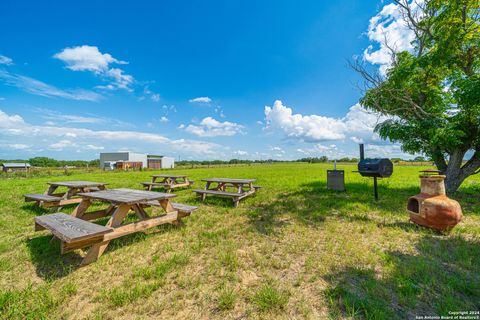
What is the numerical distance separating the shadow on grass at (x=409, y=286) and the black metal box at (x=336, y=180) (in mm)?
5200

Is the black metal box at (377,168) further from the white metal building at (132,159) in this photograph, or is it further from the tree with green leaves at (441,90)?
the white metal building at (132,159)

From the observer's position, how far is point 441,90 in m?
7.19

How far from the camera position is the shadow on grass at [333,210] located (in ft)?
15.3

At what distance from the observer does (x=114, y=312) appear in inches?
79.2

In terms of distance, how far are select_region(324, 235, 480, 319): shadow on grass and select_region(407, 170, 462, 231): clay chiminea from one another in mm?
624

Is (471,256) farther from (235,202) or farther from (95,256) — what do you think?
(95,256)

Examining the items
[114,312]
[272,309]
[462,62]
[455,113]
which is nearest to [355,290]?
[272,309]

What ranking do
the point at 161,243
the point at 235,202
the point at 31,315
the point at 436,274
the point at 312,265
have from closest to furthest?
the point at 31,315
the point at 436,274
the point at 312,265
the point at 161,243
the point at 235,202

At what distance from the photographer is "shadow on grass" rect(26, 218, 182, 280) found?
275 centimetres

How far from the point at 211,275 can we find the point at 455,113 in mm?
9810

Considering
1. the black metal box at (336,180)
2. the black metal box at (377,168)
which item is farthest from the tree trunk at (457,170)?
the black metal box at (336,180)

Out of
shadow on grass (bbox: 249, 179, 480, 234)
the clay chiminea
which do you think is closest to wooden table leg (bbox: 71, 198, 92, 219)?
shadow on grass (bbox: 249, 179, 480, 234)

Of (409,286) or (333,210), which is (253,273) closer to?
(409,286)

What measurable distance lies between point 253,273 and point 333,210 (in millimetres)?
4025
